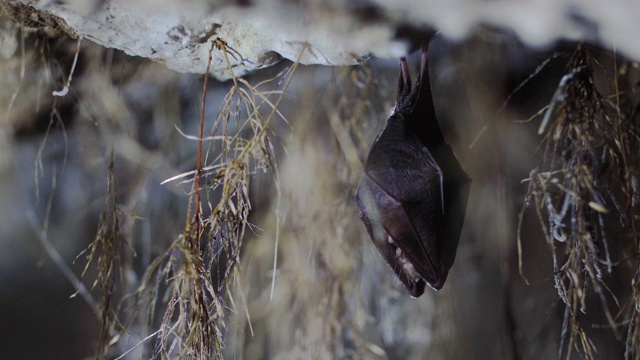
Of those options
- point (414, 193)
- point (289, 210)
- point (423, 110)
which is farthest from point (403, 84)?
point (289, 210)

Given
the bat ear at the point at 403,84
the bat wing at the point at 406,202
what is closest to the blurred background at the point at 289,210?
the bat ear at the point at 403,84

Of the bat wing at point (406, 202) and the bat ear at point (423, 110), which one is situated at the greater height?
the bat ear at point (423, 110)

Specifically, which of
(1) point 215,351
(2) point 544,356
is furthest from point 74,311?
(2) point 544,356

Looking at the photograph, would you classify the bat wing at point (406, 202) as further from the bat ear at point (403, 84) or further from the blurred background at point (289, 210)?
the blurred background at point (289, 210)

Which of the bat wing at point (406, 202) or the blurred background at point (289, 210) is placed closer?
the bat wing at point (406, 202)

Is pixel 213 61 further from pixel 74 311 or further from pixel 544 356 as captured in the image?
pixel 544 356
